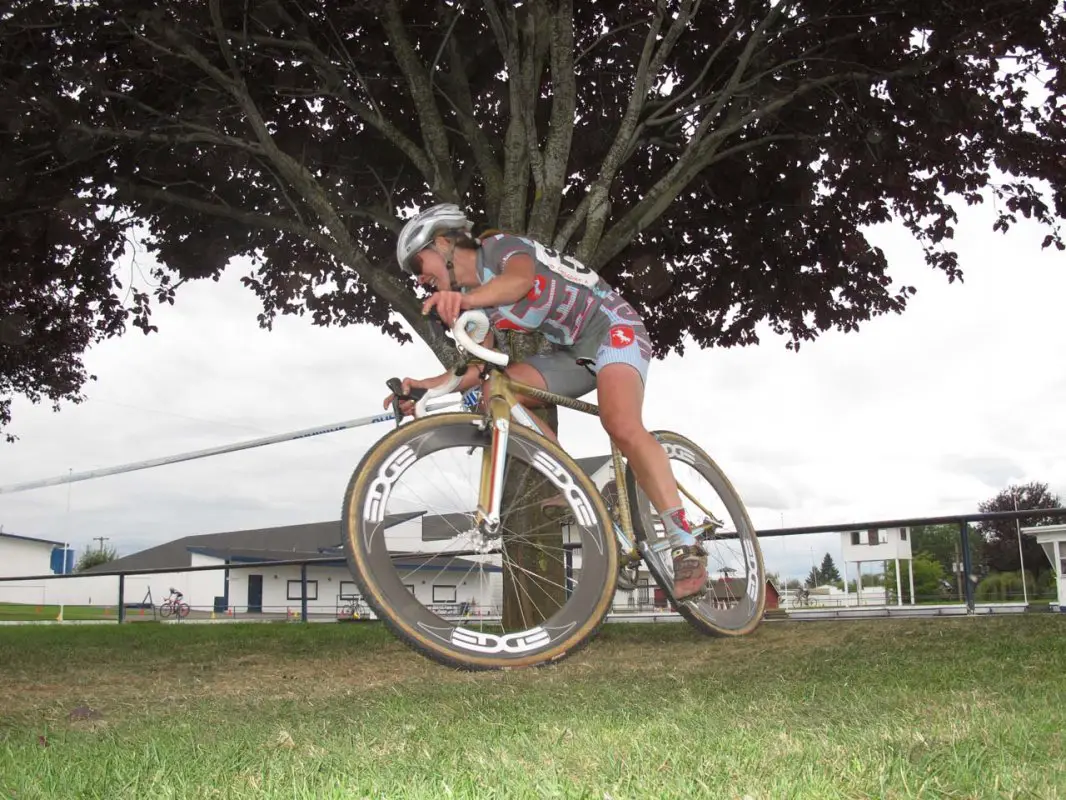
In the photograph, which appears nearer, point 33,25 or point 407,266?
point 407,266

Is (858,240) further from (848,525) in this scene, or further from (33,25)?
(33,25)

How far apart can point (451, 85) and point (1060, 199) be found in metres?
7.20

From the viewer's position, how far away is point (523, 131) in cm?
892

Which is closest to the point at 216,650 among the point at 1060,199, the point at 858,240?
the point at 858,240

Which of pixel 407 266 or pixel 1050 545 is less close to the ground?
pixel 407 266

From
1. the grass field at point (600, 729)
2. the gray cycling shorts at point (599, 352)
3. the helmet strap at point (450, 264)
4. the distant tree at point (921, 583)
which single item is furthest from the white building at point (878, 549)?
the helmet strap at point (450, 264)

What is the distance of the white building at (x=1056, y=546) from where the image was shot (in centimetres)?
1600

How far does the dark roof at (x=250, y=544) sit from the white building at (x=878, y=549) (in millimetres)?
36751

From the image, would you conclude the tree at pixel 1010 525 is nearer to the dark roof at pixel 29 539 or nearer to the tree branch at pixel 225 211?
the tree branch at pixel 225 211

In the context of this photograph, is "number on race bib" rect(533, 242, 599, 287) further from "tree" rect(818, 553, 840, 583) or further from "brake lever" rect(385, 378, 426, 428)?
"tree" rect(818, 553, 840, 583)

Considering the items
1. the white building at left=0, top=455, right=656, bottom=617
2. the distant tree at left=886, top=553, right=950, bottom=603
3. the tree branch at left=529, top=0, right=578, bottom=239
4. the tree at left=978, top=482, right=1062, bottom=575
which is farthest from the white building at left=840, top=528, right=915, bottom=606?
the tree at left=978, top=482, right=1062, bottom=575

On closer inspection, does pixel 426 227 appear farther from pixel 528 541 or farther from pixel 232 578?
pixel 232 578

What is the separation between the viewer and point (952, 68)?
396 inches

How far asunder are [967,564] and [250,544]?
48.8 m
